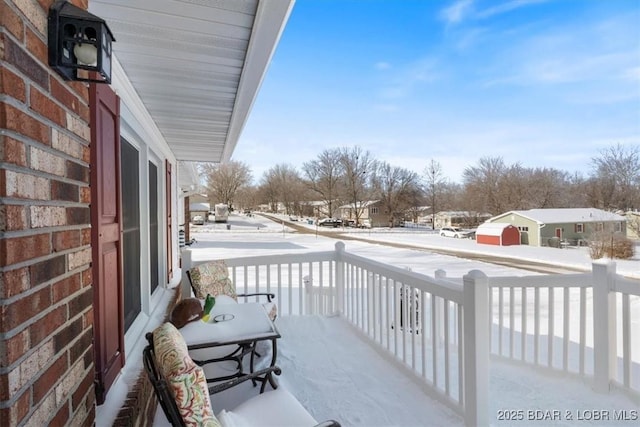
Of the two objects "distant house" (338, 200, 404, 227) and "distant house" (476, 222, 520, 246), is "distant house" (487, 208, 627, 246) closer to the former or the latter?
"distant house" (476, 222, 520, 246)

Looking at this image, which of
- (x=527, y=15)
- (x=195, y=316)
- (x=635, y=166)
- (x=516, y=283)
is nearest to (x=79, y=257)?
(x=195, y=316)

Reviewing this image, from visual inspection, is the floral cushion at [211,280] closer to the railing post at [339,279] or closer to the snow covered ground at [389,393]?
the snow covered ground at [389,393]

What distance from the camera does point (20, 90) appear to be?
35.7 inches

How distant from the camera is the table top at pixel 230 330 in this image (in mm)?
2352

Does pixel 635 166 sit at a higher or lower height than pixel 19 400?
higher

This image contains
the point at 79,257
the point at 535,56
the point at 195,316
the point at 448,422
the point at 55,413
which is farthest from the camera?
the point at 535,56

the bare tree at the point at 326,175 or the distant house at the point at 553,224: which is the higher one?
the bare tree at the point at 326,175

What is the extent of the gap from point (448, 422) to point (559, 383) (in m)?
1.44

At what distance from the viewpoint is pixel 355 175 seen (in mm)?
42375

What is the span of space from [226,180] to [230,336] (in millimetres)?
43262

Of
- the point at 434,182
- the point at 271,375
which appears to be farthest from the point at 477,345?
the point at 434,182

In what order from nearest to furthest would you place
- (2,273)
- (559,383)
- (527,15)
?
(2,273)
(559,383)
(527,15)

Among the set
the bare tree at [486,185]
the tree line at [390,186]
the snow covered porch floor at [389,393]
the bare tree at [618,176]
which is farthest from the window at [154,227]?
the bare tree at [486,185]

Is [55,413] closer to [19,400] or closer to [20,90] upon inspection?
[19,400]
